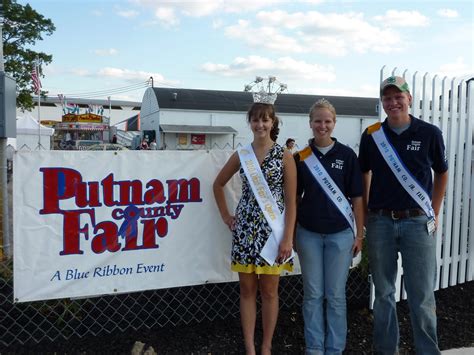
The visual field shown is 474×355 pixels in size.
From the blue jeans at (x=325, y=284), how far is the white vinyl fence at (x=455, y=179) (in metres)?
1.35

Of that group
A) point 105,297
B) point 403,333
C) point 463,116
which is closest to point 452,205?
point 463,116

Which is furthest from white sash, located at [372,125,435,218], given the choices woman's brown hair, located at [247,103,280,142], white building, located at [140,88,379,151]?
white building, located at [140,88,379,151]

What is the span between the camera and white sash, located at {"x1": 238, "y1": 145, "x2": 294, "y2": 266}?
9.54ft

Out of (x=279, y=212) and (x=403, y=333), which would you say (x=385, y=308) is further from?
(x=279, y=212)

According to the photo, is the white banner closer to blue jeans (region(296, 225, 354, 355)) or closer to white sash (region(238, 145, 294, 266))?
white sash (region(238, 145, 294, 266))

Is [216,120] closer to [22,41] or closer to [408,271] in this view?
[22,41]

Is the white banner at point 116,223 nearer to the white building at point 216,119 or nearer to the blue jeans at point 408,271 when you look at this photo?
the blue jeans at point 408,271

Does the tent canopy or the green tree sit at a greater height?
the green tree

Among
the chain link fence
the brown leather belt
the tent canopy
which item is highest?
the tent canopy

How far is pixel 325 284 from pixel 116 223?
1537mm

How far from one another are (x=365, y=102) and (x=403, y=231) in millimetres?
40043

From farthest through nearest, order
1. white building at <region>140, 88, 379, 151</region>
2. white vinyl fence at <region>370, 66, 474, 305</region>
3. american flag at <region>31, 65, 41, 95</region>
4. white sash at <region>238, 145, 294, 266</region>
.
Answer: white building at <region>140, 88, 379, 151</region> < american flag at <region>31, 65, 41, 95</region> < white vinyl fence at <region>370, 66, 474, 305</region> < white sash at <region>238, 145, 294, 266</region>

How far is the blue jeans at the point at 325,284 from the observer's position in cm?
296

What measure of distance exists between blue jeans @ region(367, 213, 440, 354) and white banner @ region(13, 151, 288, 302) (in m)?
1.13
